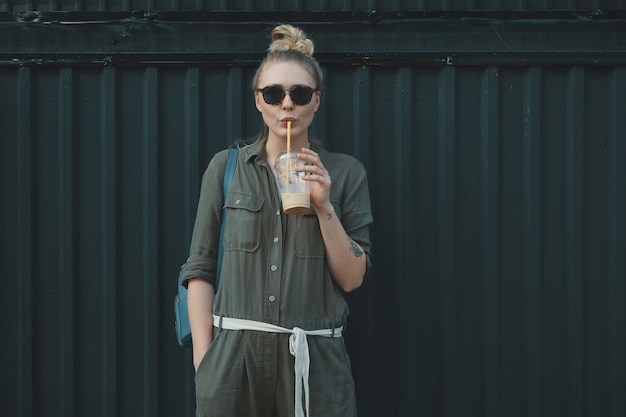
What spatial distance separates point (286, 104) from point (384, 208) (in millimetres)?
1147

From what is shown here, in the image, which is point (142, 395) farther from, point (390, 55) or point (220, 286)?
point (390, 55)

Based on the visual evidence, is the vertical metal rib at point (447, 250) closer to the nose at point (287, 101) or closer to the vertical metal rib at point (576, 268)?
the vertical metal rib at point (576, 268)

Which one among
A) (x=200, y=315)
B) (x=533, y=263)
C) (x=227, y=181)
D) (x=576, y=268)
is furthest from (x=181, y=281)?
(x=576, y=268)

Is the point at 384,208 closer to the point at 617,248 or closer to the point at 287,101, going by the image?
the point at 287,101

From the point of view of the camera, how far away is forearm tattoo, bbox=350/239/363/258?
11.2 ft

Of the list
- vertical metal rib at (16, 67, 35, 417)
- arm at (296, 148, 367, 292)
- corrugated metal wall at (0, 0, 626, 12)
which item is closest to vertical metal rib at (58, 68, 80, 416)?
vertical metal rib at (16, 67, 35, 417)

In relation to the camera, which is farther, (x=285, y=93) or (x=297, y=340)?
(x=285, y=93)

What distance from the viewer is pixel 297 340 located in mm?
3318

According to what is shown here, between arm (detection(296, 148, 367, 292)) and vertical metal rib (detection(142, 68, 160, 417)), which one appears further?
vertical metal rib (detection(142, 68, 160, 417))

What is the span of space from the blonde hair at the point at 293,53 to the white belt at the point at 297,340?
1.03 metres

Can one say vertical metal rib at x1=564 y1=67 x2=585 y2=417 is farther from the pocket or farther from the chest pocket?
the chest pocket

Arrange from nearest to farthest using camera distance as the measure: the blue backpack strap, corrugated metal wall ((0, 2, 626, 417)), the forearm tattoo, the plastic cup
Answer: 1. the plastic cup
2. the forearm tattoo
3. the blue backpack strap
4. corrugated metal wall ((0, 2, 626, 417))

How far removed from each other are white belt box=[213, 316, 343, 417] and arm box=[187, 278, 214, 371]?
8 cm

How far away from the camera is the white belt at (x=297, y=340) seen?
3.30 meters
